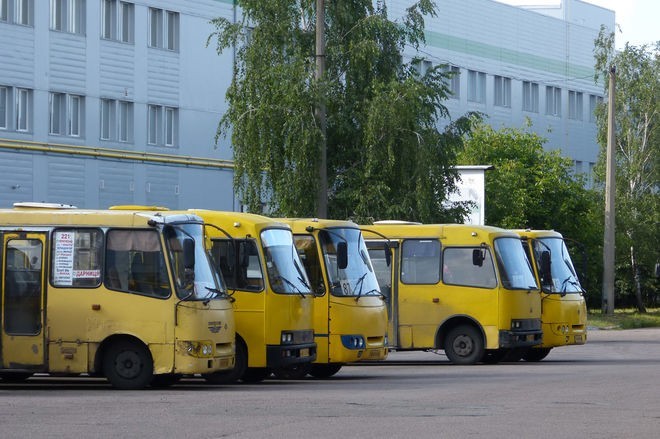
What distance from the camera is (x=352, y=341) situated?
23.2 meters

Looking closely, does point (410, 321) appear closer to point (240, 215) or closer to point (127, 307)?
point (240, 215)

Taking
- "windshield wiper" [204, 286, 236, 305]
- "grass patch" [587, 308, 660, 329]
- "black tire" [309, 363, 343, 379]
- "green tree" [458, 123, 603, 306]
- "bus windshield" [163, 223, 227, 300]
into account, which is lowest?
"grass patch" [587, 308, 660, 329]

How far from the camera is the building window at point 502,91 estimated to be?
7244 centimetres

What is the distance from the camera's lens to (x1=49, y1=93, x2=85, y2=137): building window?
1804 inches

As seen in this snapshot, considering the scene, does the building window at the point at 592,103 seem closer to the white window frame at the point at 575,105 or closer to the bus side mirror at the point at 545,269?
the white window frame at the point at 575,105

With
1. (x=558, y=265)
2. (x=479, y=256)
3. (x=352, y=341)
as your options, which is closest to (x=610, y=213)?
(x=558, y=265)

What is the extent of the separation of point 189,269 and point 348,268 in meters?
4.64

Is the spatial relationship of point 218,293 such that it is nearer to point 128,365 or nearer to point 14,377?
point 128,365

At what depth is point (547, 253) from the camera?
29984 mm

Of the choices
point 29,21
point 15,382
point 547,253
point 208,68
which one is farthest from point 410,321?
point 208,68

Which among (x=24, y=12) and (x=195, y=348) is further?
(x=24, y=12)

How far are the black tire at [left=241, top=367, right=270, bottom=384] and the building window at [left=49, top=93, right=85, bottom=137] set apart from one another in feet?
82.2

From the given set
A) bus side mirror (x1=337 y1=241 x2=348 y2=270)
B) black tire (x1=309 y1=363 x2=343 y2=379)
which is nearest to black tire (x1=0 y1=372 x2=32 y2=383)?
black tire (x1=309 y1=363 x2=343 y2=379)

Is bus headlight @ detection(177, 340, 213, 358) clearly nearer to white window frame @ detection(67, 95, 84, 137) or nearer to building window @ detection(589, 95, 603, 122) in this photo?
white window frame @ detection(67, 95, 84, 137)
